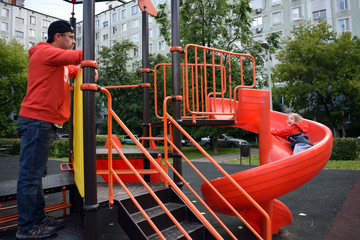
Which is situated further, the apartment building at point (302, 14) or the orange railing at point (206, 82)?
the apartment building at point (302, 14)

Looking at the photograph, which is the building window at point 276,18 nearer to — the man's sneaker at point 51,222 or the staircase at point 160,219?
the staircase at point 160,219

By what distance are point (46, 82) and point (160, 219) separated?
1.59 m

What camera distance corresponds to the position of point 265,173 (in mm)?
3230

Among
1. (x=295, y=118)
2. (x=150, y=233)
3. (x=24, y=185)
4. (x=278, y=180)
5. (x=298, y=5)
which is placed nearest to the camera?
(x=24, y=185)

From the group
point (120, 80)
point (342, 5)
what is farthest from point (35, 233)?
point (342, 5)

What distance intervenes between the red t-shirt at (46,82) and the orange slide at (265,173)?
2.03 metres

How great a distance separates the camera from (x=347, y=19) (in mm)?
26703

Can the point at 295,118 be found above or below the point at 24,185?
above

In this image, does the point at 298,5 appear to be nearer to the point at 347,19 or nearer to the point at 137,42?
the point at 347,19

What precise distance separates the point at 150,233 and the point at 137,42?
4011cm

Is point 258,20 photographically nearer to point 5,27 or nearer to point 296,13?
point 296,13

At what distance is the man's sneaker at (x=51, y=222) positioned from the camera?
2.34 metres

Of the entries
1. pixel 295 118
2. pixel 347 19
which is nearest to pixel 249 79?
pixel 295 118

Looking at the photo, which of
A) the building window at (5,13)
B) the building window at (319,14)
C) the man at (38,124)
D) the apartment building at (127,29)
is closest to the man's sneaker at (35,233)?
the man at (38,124)
